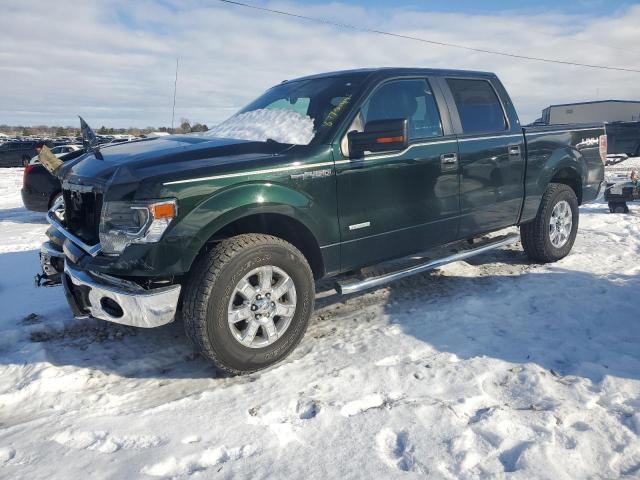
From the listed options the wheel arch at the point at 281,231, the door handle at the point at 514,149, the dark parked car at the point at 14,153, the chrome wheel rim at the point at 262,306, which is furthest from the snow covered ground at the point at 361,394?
the dark parked car at the point at 14,153

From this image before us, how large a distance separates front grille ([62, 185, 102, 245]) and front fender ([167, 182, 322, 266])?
67 centimetres

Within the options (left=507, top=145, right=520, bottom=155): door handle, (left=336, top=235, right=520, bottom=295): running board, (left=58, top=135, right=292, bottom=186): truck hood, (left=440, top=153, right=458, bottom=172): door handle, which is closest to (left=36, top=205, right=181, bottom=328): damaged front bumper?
(left=58, top=135, right=292, bottom=186): truck hood

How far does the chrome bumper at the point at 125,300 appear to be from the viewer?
2.93 meters

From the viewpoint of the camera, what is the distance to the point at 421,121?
4.23 m

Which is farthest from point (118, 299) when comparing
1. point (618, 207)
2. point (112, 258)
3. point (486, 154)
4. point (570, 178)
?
point (618, 207)

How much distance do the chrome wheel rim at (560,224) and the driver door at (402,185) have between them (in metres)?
1.69

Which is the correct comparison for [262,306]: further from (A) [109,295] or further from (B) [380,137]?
(B) [380,137]

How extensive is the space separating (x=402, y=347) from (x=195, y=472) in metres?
1.75

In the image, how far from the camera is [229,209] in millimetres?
3094

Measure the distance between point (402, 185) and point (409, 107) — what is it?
73 cm

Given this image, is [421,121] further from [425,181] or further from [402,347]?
[402,347]

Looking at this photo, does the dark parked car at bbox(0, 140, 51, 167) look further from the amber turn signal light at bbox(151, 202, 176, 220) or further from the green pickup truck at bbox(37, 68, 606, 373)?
the amber turn signal light at bbox(151, 202, 176, 220)

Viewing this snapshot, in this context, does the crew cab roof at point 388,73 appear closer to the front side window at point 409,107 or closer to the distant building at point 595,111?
the front side window at point 409,107

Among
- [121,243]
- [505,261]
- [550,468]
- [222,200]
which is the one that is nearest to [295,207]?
[222,200]
